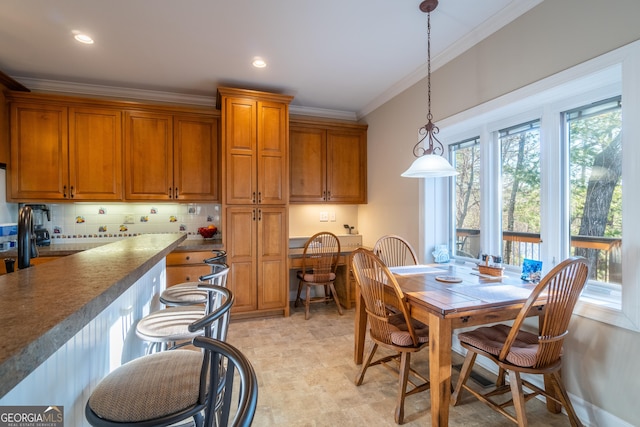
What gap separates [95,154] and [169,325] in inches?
105

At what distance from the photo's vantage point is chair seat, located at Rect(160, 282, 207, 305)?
1891 millimetres

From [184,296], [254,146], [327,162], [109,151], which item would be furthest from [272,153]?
[184,296]

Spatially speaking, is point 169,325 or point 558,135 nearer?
point 169,325

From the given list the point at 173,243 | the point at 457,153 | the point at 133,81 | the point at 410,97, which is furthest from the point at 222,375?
the point at 133,81

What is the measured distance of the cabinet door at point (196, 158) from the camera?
351 centimetres

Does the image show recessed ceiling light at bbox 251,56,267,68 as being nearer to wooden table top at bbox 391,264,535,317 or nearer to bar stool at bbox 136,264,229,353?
bar stool at bbox 136,264,229,353

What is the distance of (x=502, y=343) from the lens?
1.78m

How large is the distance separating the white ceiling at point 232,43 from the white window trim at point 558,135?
1.95 ft

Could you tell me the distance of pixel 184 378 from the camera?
1053mm

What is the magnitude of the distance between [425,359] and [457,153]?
1903mm

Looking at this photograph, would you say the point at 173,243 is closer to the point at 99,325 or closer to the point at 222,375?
the point at 99,325

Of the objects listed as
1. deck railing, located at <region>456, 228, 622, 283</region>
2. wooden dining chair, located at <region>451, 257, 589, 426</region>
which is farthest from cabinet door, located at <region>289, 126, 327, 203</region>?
wooden dining chair, located at <region>451, 257, 589, 426</region>

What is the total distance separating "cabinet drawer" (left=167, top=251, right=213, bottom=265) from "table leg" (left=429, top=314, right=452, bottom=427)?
2350mm

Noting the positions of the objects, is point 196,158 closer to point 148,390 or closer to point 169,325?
point 169,325
